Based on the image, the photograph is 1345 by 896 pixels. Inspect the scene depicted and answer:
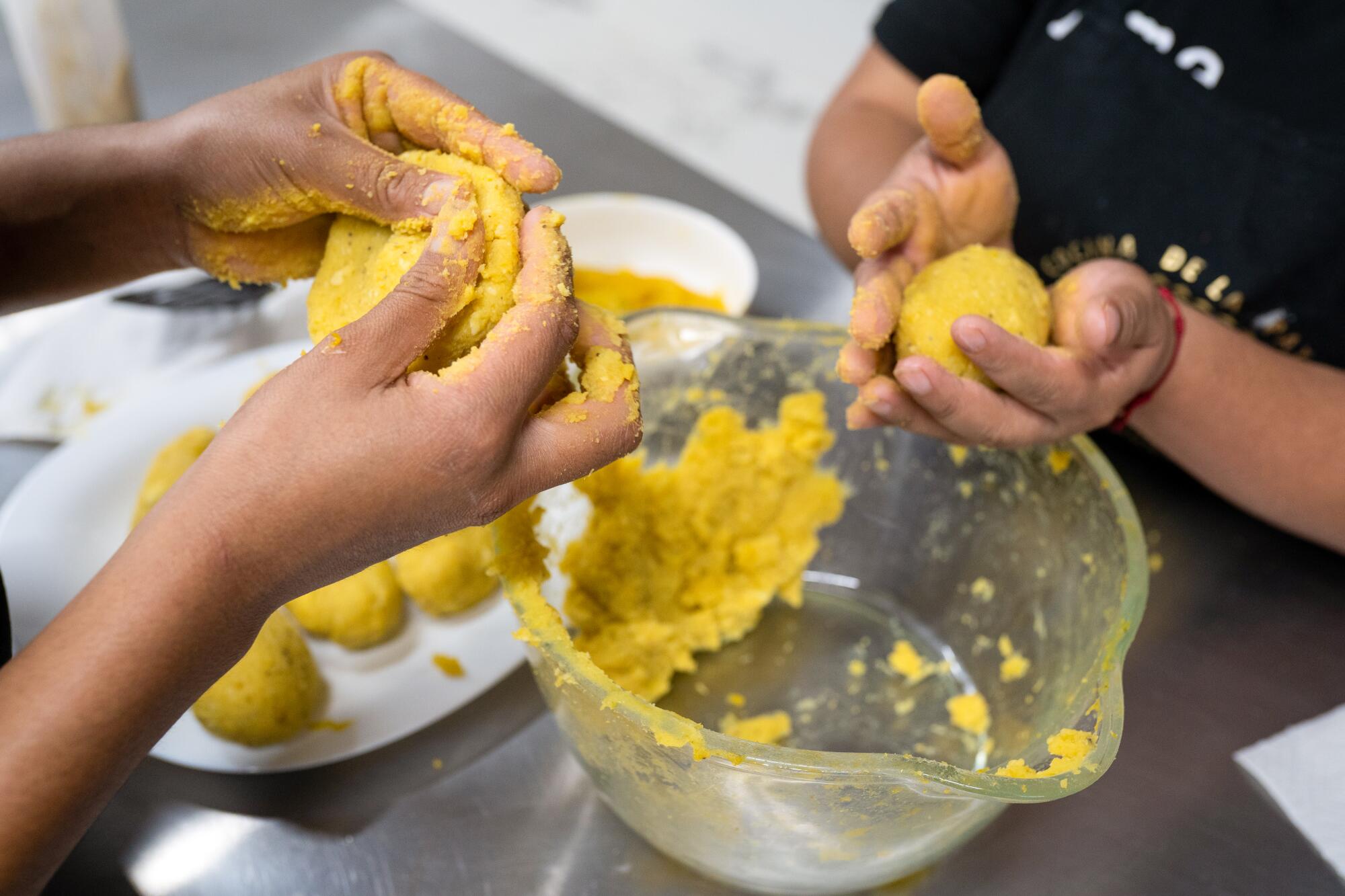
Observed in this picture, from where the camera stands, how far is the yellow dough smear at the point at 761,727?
0.83m

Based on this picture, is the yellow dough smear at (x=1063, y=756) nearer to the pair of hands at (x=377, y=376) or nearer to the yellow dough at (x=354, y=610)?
the pair of hands at (x=377, y=376)

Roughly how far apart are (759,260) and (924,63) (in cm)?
33

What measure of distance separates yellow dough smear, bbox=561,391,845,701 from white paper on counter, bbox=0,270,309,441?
507 mm

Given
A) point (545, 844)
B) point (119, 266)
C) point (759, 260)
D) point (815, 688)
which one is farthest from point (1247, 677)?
point (119, 266)

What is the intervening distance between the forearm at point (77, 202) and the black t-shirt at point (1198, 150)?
36.1 inches

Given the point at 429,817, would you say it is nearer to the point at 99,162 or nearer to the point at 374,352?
the point at 374,352

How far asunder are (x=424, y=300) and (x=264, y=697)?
0.40m

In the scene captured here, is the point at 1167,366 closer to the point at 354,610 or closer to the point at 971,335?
the point at 971,335

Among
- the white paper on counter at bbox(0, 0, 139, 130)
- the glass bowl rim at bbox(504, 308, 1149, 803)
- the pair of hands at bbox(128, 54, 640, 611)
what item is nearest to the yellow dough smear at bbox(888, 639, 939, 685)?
the glass bowl rim at bbox(504, 308, 1149, 803)

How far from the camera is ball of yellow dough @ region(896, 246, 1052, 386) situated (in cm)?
77

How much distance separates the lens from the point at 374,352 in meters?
0.52

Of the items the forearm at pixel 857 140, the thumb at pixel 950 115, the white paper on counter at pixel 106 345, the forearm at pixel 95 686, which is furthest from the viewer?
the forearm at pixel 857 140

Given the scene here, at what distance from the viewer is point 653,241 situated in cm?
128

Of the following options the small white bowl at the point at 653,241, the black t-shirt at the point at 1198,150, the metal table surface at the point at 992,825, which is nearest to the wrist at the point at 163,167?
the metal table surface at the point at 992,825
